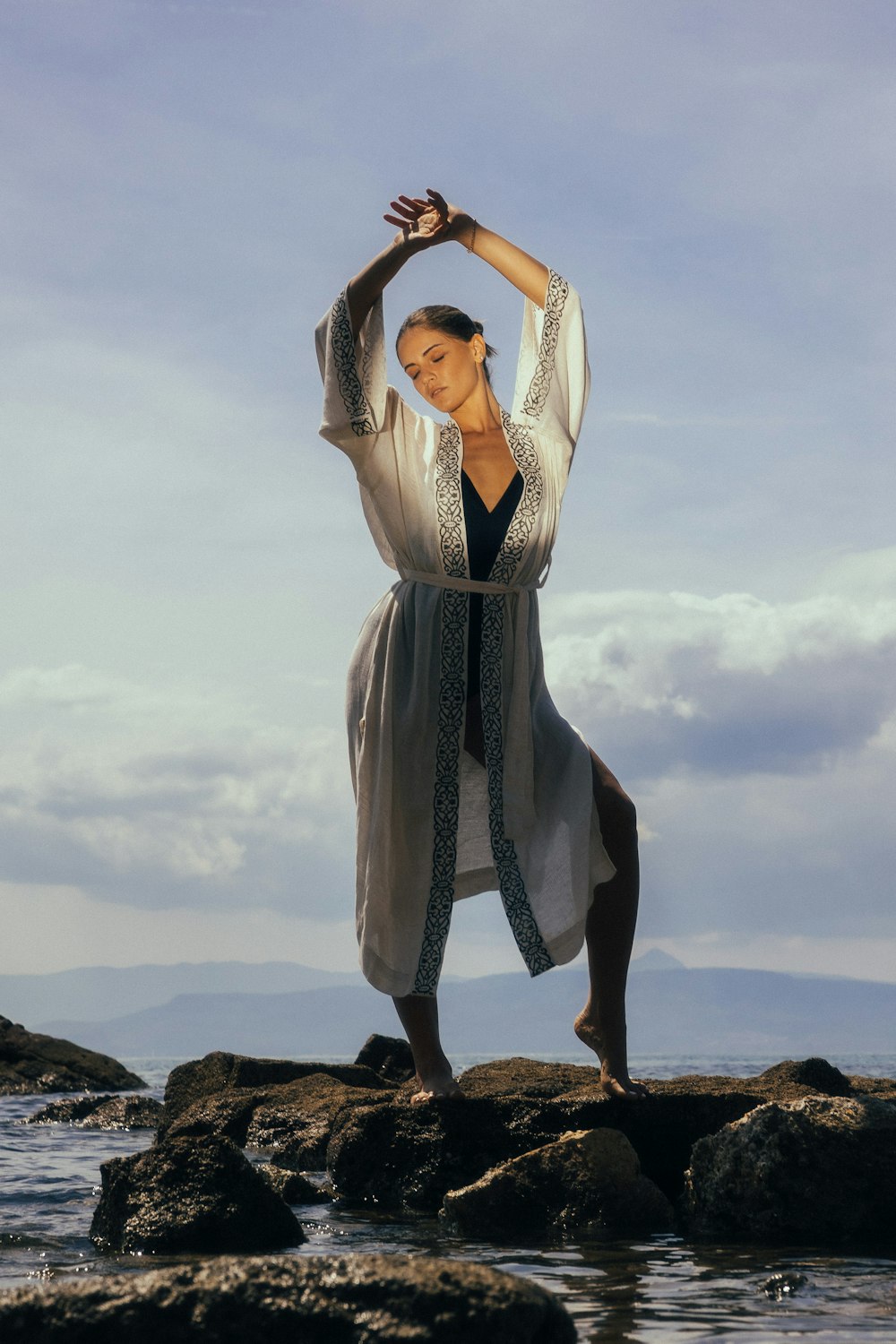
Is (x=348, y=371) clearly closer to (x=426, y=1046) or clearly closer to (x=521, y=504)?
(x=521, y=504)

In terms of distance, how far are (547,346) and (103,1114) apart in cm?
796

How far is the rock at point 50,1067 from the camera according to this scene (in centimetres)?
1692

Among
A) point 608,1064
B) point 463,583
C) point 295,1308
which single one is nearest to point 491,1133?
point 608,1064

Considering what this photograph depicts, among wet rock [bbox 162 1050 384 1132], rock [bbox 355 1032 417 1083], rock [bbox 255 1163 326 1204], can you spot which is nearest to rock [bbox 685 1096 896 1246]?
rock [bbox 255 1163 326 1204]

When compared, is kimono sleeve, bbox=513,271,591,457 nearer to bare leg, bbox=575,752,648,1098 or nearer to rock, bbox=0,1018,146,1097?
bare leg, bbox=575,752,648,1098

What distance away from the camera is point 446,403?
5.48 meters

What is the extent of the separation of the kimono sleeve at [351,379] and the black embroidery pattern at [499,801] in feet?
2.50

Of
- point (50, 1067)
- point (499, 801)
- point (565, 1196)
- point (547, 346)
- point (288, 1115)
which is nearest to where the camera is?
point (565, 1196)

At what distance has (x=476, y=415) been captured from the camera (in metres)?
5.52

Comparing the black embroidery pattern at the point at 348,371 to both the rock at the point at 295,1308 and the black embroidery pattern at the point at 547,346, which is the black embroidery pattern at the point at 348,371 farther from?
the rock at the point at 295,1308

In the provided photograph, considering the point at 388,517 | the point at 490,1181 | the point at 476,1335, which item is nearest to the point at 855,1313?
the point at 476,1335

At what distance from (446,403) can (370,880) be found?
1.81 metres

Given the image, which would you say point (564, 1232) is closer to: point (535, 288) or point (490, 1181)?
point (490, 1181)

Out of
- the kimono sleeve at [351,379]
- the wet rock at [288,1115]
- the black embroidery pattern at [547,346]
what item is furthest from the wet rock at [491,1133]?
the black embroidery pattern at [547,346]
